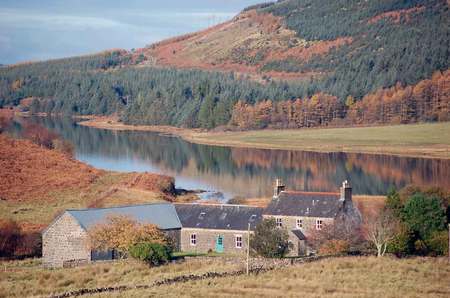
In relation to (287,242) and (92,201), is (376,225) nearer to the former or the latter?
(287,242)

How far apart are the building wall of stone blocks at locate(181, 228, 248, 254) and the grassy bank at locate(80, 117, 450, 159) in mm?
53708

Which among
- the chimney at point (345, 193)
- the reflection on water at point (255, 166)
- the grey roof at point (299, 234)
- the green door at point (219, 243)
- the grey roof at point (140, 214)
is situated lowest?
the reflection on water at point (255, 166)

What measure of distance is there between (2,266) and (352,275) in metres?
15.4

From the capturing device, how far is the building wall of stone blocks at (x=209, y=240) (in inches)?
1731

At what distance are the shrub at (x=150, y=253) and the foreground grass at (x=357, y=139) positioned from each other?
6110 centimetres

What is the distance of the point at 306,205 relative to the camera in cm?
4491

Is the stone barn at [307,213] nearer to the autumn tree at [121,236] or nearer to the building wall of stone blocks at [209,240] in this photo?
the building wall of stone blocks at [209,240]

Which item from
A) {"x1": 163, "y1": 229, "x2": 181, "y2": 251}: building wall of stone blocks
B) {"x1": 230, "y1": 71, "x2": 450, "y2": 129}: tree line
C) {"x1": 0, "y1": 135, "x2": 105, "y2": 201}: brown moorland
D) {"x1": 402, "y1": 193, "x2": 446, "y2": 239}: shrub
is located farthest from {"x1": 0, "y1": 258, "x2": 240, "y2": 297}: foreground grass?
{"x1": 230, "y1": 71, "x2": 450, "y2": 129}: tree line

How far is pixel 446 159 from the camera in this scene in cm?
9225

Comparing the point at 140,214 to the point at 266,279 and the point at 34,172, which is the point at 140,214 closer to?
the point at 266,279

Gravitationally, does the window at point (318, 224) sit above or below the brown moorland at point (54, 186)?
above

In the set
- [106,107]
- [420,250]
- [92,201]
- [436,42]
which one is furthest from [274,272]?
[106,107]

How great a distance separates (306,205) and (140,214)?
8092 mm

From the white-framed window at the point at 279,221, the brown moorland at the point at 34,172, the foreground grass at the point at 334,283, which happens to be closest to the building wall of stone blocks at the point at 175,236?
the white-framed window at the point at 279,221
